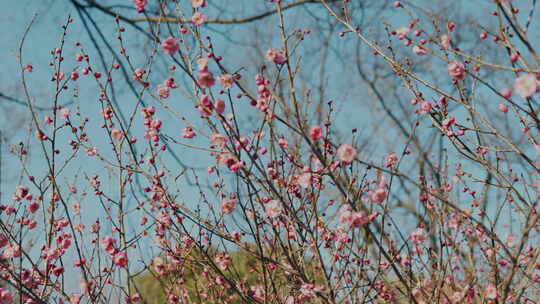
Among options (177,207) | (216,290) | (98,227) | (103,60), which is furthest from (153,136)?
(103,60)

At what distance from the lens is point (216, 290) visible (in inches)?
117

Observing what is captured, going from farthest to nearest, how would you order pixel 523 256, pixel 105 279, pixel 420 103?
pixel 523 256, pixel 105 279, pixel 420 103

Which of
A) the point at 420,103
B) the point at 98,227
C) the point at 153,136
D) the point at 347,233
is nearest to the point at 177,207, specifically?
the point at 153,136

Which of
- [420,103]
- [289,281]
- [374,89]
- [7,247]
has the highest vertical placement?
[374,89]

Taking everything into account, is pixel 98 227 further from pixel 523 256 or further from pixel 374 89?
pixel 374 89

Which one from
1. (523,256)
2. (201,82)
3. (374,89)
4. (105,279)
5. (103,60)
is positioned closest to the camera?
(201,82)

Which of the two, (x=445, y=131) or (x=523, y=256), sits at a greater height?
(x=445, y=131)

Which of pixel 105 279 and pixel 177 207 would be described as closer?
pixel 177 207

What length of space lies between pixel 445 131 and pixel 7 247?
2.15m

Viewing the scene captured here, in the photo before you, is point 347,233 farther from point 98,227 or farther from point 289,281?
point 98,227

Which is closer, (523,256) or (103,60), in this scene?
(523,256)

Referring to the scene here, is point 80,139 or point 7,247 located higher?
point 80,139

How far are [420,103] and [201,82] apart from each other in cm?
109

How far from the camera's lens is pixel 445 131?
229 centimetres
